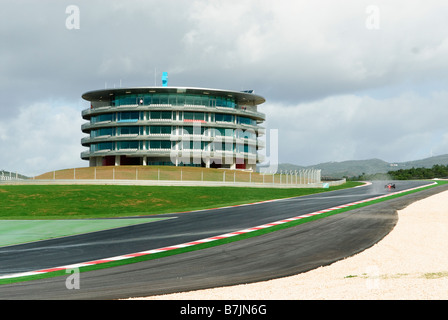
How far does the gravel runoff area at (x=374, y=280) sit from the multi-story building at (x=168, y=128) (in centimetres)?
6520

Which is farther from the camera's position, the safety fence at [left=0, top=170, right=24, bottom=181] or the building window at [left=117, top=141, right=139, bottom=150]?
the building window at [left=117, top=141, right=139, bottom=150]

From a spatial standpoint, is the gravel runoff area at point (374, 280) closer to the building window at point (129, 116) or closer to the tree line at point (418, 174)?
the building window at point (129, 116)

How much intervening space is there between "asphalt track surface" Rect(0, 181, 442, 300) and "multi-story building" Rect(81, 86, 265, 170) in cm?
5823

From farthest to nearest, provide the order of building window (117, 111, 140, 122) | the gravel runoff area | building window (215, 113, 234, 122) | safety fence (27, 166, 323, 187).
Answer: building window (215, 113, 234, 122) → building window (117, 111, 140, 122) → safety fence (27, 166, 323, 187) → the gravel runoff area

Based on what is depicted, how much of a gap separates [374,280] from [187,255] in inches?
209

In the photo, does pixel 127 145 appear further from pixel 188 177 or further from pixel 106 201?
pixel 106 201

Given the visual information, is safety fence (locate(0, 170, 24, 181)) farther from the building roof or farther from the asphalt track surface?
the asphalt track surface

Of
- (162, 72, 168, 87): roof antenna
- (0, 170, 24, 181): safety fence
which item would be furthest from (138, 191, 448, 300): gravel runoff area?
(162, 72, 168, 87): roof antenna

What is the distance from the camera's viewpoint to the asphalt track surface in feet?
28.5

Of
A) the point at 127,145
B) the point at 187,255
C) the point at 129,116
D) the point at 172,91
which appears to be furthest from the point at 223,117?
the point at 187,255

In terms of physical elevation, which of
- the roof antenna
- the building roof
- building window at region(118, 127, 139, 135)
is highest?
the roof antenna

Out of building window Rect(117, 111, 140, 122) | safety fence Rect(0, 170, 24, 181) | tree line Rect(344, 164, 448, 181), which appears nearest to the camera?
safety fence Rect(0, 170, 24, 181)

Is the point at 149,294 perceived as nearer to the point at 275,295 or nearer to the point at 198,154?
the point at 275,295
